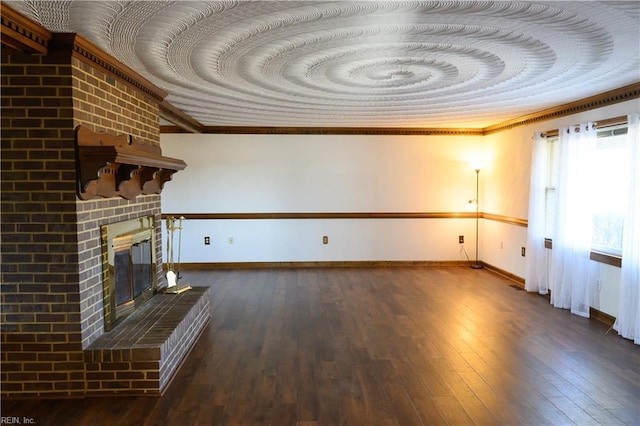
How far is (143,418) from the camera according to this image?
7.89ft

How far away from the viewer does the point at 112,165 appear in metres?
2.81

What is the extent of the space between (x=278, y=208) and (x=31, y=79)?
4.27 m

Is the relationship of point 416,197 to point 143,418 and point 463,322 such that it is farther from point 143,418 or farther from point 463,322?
point 143,418

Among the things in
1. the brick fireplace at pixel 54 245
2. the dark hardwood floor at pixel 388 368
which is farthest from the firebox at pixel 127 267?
the dark hardwood floor at pixel 388 368

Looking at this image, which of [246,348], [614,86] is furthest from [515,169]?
[246,348]

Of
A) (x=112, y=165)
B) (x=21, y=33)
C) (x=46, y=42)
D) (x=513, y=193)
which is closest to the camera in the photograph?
(x=21, y=33)

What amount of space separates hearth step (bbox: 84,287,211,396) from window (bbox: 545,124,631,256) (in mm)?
4187

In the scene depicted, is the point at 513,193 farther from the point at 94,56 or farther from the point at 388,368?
the point at 94,56

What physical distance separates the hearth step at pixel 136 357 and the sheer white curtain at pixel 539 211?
4240 mm

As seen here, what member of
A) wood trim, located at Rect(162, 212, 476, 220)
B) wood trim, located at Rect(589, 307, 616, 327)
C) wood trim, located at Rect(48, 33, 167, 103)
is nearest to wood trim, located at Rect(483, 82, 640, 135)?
wood trim, located at Rect(162, 212, 476, 220)

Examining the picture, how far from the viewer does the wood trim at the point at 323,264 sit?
256 inches

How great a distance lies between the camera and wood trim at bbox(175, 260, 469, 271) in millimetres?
6500

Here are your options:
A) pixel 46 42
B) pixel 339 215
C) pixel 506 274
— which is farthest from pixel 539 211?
pixel 46 42

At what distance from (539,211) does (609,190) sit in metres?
0.92
